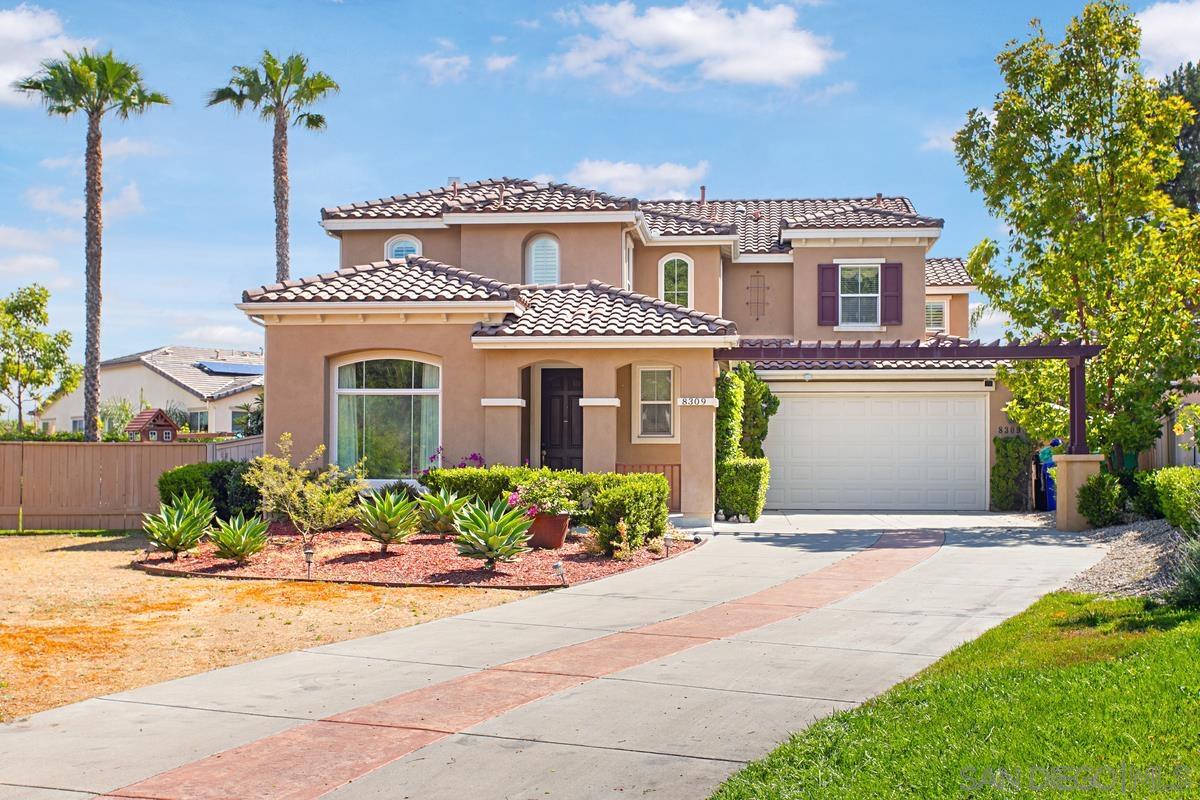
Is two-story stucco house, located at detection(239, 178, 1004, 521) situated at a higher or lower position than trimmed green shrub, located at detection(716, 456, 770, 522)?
higher

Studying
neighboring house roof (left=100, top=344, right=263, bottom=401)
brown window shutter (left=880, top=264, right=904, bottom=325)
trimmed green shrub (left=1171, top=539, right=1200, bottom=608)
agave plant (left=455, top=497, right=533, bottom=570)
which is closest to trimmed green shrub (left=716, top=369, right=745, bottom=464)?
brown window shutter (left=880, top=264, right=904, bottom=325)

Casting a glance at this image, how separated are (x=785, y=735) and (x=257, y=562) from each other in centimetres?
977

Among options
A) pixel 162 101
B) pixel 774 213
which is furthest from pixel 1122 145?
pixel 162 101

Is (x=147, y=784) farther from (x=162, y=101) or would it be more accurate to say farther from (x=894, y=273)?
(x=162, y=101)

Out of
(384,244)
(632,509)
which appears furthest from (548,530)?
(384,244)

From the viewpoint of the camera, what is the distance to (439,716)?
7188 mm

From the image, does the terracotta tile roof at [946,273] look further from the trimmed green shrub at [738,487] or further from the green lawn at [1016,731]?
the green lawn at [1016,731]

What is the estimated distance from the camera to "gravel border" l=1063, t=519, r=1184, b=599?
11.1 meters

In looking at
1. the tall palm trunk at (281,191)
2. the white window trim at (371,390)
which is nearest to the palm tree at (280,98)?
the tall palm trunk at (281,191)

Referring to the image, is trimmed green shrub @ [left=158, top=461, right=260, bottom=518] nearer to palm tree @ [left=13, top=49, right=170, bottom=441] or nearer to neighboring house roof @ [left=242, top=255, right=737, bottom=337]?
neighboring house roof @ [left=242, top=255, right=737, bottom=337]

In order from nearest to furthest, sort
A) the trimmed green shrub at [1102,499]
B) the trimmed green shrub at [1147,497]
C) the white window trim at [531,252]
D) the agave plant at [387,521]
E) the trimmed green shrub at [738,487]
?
the agave plant at [387,521] < the trimmed green shrub at [1147,497] < the trimmed green shrub at [1102,499] < the trimmed green shrub at [738,487] < the white window trim at [531,252]

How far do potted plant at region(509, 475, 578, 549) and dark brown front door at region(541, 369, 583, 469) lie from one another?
18.5ft

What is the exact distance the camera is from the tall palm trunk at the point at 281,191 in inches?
1297

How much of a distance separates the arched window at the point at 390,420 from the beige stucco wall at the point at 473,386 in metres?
0.28
